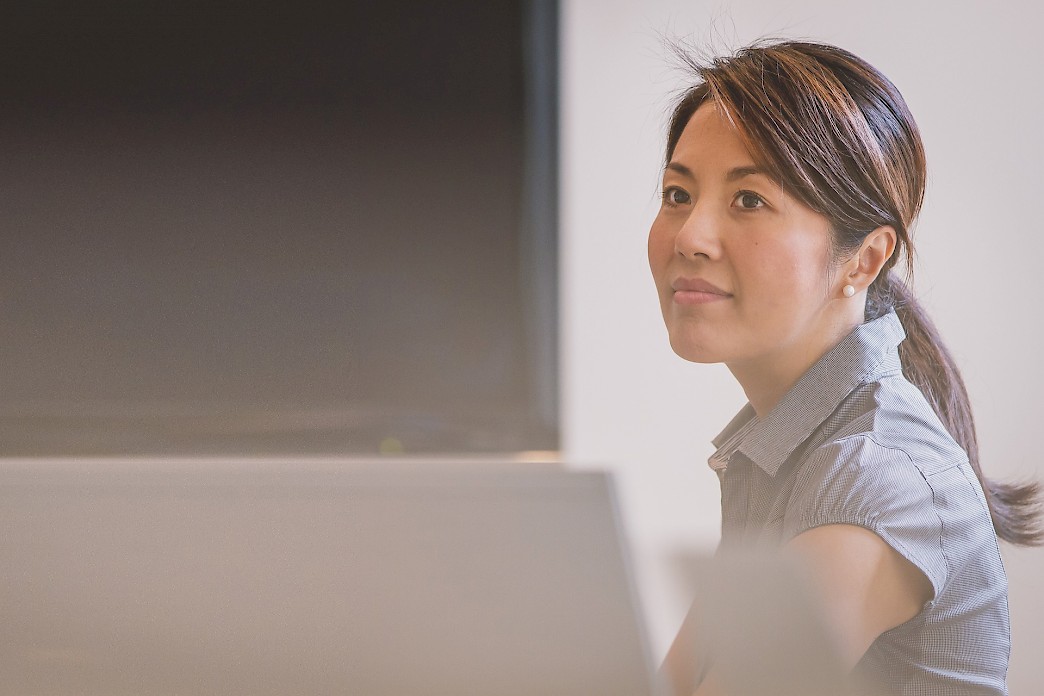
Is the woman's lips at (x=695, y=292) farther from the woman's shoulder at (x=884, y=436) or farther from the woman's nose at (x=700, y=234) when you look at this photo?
the woman's shoulder at (x=884, y=436)


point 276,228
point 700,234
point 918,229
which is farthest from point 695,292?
point 276,228

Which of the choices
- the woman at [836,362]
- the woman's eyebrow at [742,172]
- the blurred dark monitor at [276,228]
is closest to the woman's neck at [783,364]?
the woman at [836,362]

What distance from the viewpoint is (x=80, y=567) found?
53 centimetres

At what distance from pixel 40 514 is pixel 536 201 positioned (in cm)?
56

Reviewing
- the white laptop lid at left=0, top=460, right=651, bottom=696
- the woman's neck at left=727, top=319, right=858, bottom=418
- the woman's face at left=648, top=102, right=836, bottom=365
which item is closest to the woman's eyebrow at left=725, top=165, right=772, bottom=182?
the woman's face at left=648, top=102, right=836, bottom=365

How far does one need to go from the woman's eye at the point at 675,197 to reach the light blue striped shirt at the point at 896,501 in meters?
0.16

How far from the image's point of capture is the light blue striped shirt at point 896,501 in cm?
50

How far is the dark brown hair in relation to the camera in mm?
599

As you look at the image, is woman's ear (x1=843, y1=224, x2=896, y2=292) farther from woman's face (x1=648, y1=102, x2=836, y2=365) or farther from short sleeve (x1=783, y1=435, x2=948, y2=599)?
short sleeve (x1=783, y1=435, x2=948, y2=599)

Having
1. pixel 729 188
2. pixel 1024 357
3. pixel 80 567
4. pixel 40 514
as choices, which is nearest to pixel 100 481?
pixel 40 514

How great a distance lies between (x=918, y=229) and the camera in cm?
69

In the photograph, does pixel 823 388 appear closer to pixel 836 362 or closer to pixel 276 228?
pixel 836 362

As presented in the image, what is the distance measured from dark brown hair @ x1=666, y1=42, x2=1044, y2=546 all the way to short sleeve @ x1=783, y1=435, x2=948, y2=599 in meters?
0.15

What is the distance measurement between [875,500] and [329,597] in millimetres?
301
